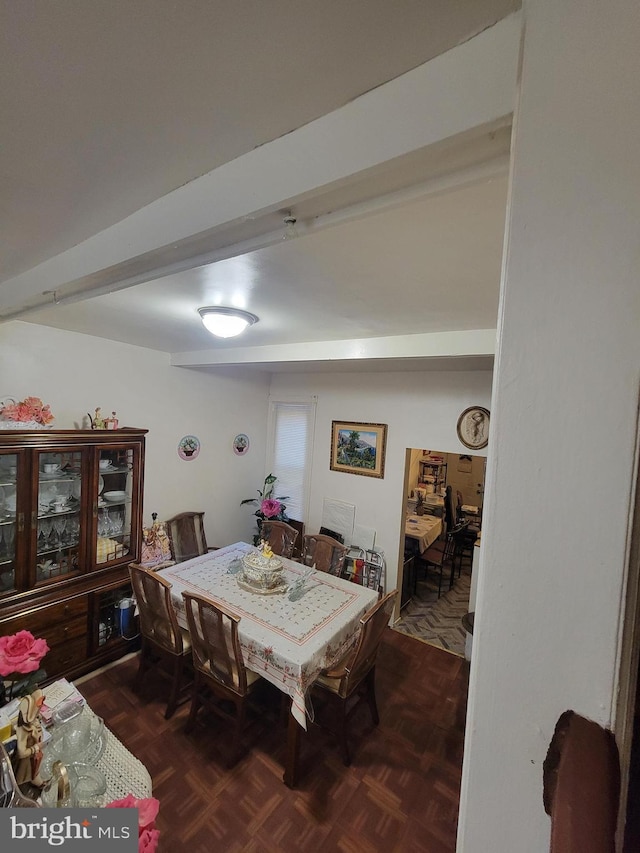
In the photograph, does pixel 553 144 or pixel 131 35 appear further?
pixel 131 35

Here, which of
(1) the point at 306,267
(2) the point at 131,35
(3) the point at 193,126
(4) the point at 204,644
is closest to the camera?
(2) the point at 131,35

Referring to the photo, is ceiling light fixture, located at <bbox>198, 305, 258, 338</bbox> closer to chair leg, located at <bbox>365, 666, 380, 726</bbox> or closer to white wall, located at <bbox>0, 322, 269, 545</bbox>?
white wall, located at <bbox>0, 322, 269, 545</bbox>

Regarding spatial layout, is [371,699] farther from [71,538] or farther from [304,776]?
[71,538]

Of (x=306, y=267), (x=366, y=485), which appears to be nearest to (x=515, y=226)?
(x=306, y=267)

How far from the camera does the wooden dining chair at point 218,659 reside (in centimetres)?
A: 187

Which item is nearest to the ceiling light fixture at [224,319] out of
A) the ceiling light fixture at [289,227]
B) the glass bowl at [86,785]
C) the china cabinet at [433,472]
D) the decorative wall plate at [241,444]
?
the ceiling light fixture at [289,227]

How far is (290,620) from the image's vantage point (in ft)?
6.90

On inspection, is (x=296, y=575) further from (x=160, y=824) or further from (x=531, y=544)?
(x=531, y=544)

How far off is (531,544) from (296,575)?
2669 millimetres

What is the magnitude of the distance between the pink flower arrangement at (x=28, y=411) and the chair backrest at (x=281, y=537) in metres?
2.03

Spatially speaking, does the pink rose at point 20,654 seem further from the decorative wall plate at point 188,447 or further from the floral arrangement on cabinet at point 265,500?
the floral arrangement on cabinet at point 265,500

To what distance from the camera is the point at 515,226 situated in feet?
1.11

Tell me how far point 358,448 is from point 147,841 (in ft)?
9.64

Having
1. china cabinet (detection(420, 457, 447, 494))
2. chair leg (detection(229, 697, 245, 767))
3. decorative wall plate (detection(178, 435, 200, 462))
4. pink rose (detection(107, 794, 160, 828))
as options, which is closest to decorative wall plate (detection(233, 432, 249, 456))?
decorative wall plate (detection(178, 435, 200, 462))
